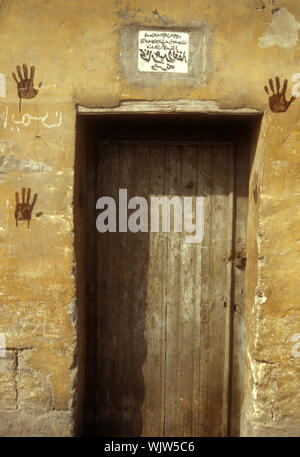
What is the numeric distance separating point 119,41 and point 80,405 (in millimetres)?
2318

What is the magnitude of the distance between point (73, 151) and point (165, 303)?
1.21m

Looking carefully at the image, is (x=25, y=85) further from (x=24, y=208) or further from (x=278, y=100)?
(x=278, y=100)

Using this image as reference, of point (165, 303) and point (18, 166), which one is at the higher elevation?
point (18, 166)

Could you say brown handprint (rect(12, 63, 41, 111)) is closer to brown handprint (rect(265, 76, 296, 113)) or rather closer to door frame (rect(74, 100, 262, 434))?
door frame (rect(74, 100, 262, 434))

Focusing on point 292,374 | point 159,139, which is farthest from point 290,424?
point 159,139

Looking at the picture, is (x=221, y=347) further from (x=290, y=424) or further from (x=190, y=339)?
(x=290, y=424)

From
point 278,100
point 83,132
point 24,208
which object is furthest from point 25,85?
point 278,100

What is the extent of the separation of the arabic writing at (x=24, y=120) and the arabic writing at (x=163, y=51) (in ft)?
1.95

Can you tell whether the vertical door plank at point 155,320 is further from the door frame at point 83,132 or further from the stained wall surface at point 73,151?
the stained wall surface at point 73,151

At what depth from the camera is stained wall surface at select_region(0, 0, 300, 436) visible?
86.5 inches

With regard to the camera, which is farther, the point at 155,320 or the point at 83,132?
the point at 155,320

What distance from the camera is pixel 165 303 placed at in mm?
2602

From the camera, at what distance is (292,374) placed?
2.27 meters

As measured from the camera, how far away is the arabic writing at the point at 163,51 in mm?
2221
